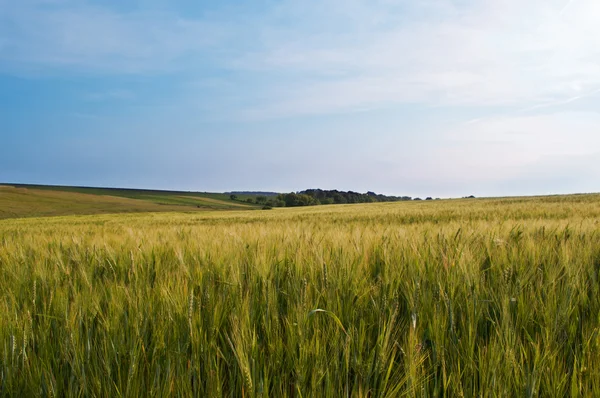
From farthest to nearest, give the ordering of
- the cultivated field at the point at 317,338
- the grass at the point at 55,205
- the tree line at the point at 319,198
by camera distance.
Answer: the tree line at the point at 319,198, the grass at the point at 55,205, the cultivated field at the point at 317,338

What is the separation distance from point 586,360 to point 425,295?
56cm

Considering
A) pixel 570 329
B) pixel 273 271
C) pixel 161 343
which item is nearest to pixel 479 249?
pixel 570 329

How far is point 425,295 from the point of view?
149 cm

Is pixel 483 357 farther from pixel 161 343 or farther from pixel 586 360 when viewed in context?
pixel 161 343

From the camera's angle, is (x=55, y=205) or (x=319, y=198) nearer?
(x=55, y=205)

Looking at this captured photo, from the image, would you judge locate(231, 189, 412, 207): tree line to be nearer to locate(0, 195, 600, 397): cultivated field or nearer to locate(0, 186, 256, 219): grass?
locate(0, 186, 256, 219): grass

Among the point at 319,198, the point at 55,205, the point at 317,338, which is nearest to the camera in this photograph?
the point at 317,338

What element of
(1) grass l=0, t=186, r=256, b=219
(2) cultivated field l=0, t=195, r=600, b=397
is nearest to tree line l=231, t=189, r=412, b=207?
(1) grass l=0, t=186, r=256, b=219

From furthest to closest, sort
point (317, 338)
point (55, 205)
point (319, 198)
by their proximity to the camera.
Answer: point (319, 198) < point (55, 205) < point (317, 338)

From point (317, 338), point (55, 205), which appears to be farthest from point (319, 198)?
point (317, 338)

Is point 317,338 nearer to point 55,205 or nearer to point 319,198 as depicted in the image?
point 55,205

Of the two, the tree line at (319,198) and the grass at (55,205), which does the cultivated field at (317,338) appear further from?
the tree line at (319,198)

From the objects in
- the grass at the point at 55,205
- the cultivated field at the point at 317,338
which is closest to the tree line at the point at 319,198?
the grass at the point at 55,205

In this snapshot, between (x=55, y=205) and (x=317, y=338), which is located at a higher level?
(x=317, y=338)
